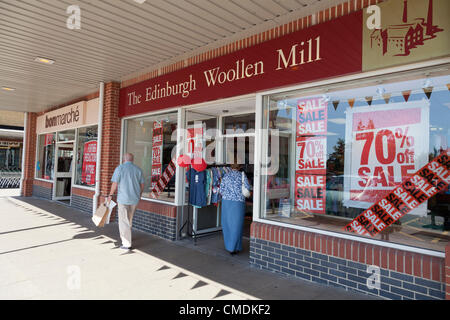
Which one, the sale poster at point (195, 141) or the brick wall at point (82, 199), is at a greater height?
the sale poster at point (195, 141)

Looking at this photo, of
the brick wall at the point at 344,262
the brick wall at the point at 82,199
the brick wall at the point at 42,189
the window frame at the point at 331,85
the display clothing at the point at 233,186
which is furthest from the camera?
the brick wall at the point at 42,189

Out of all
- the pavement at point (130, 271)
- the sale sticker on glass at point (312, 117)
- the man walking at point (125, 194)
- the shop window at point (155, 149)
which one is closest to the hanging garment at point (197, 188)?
the shop window at point (155, 149)

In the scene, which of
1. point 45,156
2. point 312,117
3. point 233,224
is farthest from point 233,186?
point 45,156

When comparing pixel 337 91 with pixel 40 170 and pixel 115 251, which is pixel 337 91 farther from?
pixel 40 170

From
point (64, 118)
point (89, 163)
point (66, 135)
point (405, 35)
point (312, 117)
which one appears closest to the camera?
point (405, 35)

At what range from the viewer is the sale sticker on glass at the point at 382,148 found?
4.09 metres

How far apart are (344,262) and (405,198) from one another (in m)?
1.24

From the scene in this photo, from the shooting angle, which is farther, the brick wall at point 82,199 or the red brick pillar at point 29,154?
the red brick pillar at point 29,154

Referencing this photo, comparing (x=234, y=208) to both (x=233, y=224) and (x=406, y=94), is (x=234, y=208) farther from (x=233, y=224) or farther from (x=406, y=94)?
(x=406, y=94)

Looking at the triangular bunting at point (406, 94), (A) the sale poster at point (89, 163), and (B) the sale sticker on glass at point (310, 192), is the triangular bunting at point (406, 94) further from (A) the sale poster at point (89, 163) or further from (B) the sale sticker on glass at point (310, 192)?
(A) the sale poster at point (89, 163)

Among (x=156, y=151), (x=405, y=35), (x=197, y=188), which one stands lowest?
(x=197, y=188)

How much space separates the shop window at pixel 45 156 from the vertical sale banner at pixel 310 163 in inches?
374

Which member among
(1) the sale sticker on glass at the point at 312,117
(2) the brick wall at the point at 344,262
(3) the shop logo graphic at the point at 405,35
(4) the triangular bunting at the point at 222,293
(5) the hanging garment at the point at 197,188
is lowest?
(4) the triangular bunting at the point at 222,293

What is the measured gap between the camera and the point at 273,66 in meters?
4.17
